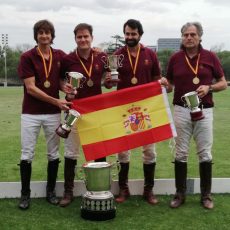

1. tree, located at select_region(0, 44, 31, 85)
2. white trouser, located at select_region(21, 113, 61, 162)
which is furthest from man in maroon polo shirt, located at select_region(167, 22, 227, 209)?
tree, located at select_region(0, 44, 31, 85)

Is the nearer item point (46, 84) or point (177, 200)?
point (46, 84)

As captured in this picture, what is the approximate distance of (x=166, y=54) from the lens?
65312mm

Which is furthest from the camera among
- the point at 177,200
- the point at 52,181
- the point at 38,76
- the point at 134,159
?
the point at 134,159

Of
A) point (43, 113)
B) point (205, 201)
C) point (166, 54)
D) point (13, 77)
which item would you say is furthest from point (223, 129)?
point (13, 77)

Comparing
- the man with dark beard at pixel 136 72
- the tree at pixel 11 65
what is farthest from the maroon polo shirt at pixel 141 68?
the tree at pixel 11 65

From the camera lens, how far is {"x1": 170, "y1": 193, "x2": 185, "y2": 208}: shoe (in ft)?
16.9

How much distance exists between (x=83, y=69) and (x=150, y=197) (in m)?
1.68

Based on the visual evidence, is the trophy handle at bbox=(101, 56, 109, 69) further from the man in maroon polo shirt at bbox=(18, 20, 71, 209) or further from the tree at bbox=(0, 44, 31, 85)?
the tree at bbox=(0, 44, 31, 85)

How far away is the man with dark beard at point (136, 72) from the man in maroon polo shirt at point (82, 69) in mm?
176

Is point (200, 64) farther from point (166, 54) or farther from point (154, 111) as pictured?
point (166, 54)

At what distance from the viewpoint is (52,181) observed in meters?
5.31

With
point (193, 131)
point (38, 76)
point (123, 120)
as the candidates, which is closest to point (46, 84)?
point (38, 76)

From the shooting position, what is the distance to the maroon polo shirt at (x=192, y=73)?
5016 millimetres

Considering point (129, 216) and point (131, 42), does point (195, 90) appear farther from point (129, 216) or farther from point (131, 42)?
point (129, 216)
